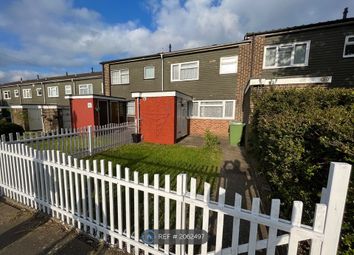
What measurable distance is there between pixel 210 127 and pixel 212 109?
1300 mm

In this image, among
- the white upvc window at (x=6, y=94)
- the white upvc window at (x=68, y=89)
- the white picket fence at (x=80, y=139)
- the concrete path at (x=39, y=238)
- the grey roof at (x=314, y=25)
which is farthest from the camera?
the white upvc window at (x=6, y=94)

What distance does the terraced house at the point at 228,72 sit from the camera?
32.6 ft

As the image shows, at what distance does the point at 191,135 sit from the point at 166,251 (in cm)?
1165

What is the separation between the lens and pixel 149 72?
600 inches

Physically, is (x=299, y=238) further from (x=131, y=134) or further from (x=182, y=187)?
(x=131, y=134)

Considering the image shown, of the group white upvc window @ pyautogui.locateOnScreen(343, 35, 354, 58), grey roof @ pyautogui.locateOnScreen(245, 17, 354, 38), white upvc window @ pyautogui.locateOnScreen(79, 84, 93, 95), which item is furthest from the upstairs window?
white upvc window @ pyautogui.locateOnScreen(343, 35, 354, 58)

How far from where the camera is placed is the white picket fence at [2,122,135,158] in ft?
18.9

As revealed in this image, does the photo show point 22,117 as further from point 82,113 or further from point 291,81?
point 291,81

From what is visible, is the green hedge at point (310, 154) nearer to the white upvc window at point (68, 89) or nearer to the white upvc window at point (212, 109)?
the white upvc window at point (212, 109)

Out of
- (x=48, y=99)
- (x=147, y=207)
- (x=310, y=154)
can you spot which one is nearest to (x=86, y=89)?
(x=48, y=99)

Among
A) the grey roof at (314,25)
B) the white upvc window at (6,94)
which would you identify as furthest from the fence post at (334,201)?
the white upvc window at (6,94)

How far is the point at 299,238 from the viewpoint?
4.89 ft

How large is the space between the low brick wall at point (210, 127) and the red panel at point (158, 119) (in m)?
3.82

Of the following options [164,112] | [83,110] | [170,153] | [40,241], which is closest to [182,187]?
[40,241]
